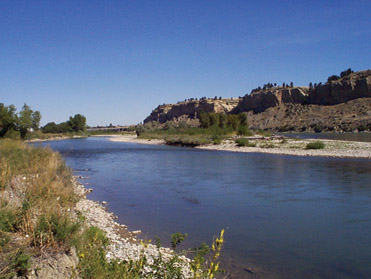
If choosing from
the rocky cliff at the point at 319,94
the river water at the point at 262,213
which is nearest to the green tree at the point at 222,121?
the river water at the point at 262,213

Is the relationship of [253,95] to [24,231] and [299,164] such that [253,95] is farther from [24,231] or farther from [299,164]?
[24,231]

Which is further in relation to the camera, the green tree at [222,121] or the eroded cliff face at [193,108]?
the eroded cliff face at [193,108]

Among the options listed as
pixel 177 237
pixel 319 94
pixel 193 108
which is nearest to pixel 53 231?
pixel 177 237

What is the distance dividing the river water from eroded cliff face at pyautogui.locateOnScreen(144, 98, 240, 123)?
133686mm

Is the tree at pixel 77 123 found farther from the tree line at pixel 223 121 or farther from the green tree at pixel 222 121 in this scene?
the green tree at pixel 222 121

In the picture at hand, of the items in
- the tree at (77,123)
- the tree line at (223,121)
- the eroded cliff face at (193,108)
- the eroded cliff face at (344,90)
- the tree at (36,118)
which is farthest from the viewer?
the eroded cliff face at (193,108)

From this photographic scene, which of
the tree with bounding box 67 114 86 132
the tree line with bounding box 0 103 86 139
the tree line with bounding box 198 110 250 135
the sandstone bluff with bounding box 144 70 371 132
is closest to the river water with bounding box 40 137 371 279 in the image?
the tree line with bounding box 0 103 86 139

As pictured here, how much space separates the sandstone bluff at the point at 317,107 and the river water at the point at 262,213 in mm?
65632

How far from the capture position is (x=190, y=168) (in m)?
21.8

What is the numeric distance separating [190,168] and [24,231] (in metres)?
18.0

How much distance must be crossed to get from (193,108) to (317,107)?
68891 millimetres

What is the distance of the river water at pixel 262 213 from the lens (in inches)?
263

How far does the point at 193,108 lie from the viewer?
16138cm

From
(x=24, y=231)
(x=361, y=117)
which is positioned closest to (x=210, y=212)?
(x=24, y=231)
